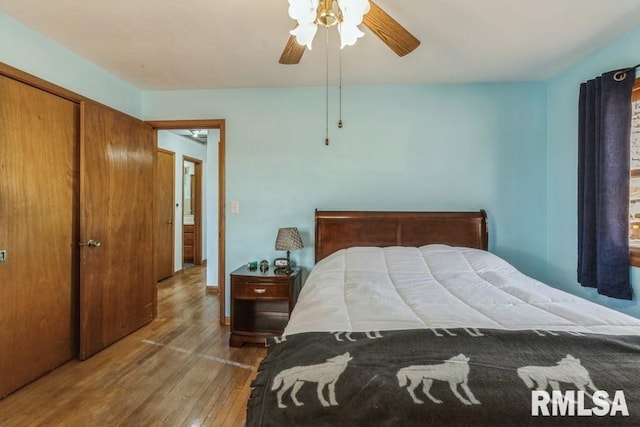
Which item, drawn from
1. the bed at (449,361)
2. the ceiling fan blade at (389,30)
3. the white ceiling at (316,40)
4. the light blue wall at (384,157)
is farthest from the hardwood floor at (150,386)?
the white ceiling at (316,40)

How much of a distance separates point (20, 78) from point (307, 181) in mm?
2148

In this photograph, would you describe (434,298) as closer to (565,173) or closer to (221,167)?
(565,173)

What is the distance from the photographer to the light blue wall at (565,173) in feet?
8.21

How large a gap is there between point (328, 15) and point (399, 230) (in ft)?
6.30

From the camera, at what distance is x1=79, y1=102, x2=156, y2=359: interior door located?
2.45 metres

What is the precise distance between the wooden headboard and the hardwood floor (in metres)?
1.16

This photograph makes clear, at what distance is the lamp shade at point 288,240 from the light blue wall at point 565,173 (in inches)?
89.4

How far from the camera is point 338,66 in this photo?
2.61 meters

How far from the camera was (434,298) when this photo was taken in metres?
1.64

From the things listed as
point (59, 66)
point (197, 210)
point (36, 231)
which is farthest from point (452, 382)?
point (197, 210)

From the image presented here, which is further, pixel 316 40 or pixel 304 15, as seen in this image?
pixel 316 40

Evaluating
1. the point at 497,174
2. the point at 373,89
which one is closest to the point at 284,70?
the point at 373,89

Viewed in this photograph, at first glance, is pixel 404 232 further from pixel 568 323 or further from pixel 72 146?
pixel 72 146

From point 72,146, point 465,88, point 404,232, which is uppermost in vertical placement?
point 465,88
